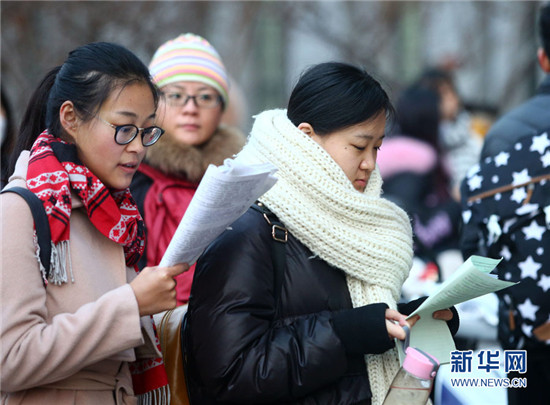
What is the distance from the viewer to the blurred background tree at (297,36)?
321 inches

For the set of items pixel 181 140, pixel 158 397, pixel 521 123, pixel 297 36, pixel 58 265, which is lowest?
pixel 158 397

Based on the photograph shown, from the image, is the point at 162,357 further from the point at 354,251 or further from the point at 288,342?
the point at 354,251

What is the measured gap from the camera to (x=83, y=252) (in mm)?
2010

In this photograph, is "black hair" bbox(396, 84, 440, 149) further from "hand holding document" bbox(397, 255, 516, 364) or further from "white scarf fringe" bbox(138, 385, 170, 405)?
"white scarf fringe" bbox(138, 385, 170, 405)

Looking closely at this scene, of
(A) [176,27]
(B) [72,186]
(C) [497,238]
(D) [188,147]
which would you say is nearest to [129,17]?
(A) [176,27]

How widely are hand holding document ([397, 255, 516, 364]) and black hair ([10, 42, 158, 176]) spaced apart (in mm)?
1056

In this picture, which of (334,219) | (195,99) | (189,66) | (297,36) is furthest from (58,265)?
(297,36)

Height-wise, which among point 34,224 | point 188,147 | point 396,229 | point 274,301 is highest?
point 188,147

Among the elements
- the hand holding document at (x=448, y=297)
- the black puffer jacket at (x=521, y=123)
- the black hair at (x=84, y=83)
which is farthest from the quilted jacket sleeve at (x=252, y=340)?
the black puffer jacket at (x=521, y=123)

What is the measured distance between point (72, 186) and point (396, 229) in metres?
1.08

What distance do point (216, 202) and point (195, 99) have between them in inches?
74.0

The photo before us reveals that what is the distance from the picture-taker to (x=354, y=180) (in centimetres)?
238

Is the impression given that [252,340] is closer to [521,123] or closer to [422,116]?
[521,123]

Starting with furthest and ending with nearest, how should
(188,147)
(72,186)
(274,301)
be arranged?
(188,147)
(274,301)
(72,186)
